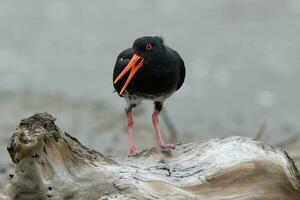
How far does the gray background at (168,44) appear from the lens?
14.1 m

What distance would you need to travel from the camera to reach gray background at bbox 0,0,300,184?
46.4 ft

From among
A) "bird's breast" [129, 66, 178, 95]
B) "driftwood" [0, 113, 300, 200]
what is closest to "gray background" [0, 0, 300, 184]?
"bird's breast" [129, 66, 178, 95]

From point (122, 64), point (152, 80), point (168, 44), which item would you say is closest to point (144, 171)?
point (152, 80)

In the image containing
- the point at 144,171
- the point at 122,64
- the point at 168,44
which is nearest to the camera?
the point at 144,171

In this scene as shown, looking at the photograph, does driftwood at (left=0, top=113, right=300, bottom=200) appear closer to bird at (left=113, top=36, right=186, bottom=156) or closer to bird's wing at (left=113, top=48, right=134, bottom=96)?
bird at (left=113, top=36, right=186, bottom=156)

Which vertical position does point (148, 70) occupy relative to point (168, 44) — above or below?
below

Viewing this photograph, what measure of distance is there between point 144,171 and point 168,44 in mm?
11855

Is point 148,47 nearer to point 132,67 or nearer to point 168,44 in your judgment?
point 132,67

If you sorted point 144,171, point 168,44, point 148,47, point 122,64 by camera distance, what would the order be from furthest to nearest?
point 168,44 < point 122,64 < point 148,47 < point 144,171

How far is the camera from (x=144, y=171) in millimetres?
6047

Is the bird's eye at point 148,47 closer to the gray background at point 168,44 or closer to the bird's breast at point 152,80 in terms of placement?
the bird's breast at point 152,80

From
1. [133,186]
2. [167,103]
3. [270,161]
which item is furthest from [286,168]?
[167,103]

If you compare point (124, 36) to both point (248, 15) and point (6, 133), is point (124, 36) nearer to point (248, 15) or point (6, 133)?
point (248, 15)

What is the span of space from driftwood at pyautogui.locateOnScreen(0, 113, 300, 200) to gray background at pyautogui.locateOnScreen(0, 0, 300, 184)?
4880 millimetres
